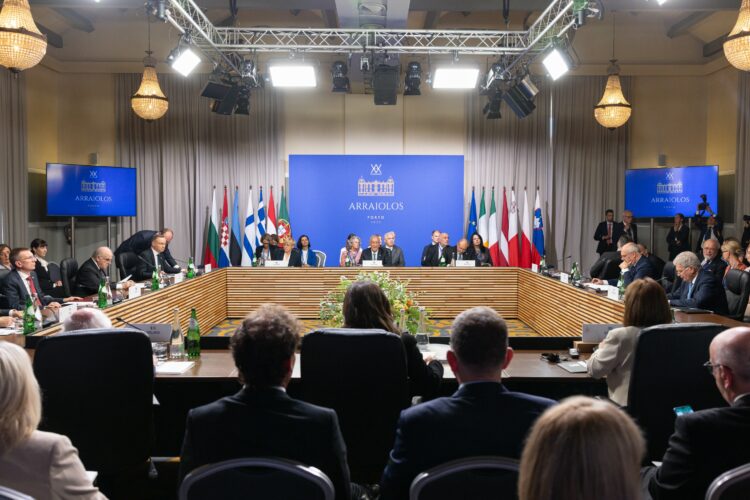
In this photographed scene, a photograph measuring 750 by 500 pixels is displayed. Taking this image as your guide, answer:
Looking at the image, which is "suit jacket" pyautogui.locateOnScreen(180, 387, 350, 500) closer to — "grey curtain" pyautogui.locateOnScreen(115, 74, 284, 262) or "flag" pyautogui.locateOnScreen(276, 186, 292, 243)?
"flag" pyautogui.locateOnScreen(276, 186, 292, 243)

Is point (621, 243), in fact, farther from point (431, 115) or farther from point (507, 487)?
point (507, 487)

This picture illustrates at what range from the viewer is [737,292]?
5500 millimetres

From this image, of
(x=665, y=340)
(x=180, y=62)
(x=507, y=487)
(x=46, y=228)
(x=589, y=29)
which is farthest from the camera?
(x=589, y=29)

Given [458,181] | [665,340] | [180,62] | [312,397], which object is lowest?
[312,397]

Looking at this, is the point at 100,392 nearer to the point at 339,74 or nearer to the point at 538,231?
the point at 339,74

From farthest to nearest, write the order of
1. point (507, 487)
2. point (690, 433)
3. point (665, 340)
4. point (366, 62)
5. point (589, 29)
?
point (589, 29)
point (366, 62)
point (665, 340)
point (690, 433)
point (507, 487)

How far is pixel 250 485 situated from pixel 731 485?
3.45 ft

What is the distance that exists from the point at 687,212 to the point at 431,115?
423 centimetres

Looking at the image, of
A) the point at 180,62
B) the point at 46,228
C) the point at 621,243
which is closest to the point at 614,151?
the point at 621,243

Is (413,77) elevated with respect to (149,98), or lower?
elevated

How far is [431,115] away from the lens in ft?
36.0

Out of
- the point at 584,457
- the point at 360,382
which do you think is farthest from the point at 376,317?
the point at 584,457

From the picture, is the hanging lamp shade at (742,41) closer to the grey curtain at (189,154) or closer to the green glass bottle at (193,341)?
the green glass bottle at (193,341)

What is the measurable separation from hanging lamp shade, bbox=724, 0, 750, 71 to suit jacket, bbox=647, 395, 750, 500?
4.34m
